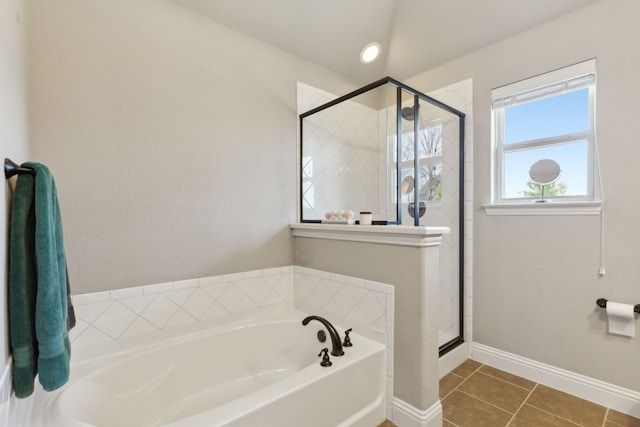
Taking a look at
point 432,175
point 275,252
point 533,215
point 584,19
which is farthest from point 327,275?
point 584,19

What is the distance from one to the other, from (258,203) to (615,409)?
2656mm

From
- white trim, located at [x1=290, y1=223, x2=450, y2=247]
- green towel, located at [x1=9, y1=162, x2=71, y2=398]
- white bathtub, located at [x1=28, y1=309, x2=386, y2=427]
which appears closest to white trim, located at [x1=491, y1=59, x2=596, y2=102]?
white trim, located at [x1=290, y1=223, x2=450, y2=247]

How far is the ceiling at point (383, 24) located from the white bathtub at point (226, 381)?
2149mm

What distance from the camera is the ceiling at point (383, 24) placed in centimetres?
204

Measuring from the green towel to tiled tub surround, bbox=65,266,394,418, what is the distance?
709mm

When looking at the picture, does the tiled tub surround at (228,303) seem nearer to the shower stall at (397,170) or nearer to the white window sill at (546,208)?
the shower stall at (397,170)

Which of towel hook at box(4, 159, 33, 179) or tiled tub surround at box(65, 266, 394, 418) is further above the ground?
towel hook at box(4, 159, 33, 179)

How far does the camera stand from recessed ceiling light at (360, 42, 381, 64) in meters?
2.67

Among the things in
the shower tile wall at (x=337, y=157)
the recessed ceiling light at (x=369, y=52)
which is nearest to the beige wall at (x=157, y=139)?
the shower tile wall at (x=337, y=157)

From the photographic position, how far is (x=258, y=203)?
88.0 inches

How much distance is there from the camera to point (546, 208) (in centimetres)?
203

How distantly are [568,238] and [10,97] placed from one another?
3019 millimetres

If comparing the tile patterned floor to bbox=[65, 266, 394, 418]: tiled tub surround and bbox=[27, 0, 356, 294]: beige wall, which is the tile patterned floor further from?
bbox=[27, 0, 356, 294]: beige wall

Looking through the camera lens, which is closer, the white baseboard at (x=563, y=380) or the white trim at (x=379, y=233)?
the white trim at (x=379, y=233)
